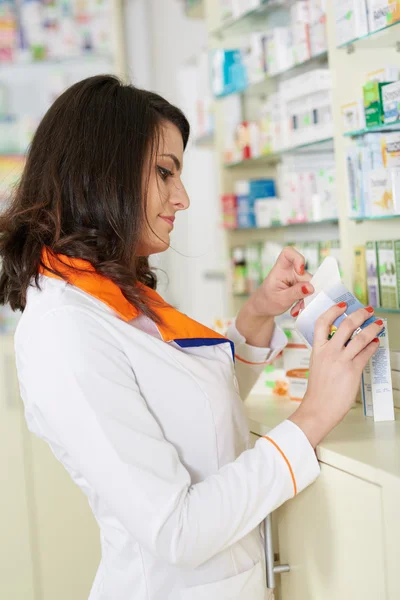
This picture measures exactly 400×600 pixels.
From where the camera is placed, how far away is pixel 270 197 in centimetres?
302

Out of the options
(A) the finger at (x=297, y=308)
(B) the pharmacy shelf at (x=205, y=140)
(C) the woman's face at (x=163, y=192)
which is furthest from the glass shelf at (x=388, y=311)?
(B) the pharmacy shelf at (x=205, y=140)

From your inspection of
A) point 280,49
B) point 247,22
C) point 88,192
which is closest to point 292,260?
point 88,192

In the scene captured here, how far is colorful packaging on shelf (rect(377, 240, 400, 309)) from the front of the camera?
2.01 m

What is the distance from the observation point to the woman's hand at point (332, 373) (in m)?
1.36

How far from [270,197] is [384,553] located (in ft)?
6.30

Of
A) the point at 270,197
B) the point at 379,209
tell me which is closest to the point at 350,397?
the point at 379,209

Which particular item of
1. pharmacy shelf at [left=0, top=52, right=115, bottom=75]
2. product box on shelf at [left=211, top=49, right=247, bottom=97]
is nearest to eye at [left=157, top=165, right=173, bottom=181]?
product box on shelf at [left=211, top=49, right=247, bottom=97]

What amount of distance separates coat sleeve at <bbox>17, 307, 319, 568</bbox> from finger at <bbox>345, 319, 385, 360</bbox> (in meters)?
0.23

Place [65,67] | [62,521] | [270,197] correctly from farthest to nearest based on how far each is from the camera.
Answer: [65,67], [62,521], [270,197]

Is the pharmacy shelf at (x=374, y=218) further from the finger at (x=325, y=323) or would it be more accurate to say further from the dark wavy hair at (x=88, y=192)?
the dark wavy hair at (x=88, y=192)

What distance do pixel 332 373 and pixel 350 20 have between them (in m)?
1.17

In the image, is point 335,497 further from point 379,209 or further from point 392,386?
point 379,209

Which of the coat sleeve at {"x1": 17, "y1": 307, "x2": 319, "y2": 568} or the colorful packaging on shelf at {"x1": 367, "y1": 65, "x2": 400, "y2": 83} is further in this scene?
the colorful packaging on shelf at {"x1": 367, "y1": 65, "x2": 400, "y2": 83}

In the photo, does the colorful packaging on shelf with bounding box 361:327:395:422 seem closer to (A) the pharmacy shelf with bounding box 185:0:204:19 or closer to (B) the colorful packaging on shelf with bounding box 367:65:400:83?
(B) the colorful packaging on shelf with bounding box 367:65:400:83
